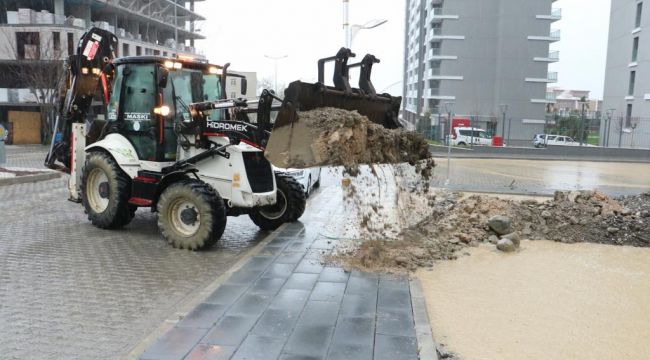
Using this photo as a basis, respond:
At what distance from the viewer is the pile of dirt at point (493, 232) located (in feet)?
23.7

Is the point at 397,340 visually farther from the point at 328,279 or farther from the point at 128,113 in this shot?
the point at 128,113

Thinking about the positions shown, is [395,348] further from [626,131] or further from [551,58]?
[551,58]

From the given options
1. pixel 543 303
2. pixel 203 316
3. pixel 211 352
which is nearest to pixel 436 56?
pixel 543 303

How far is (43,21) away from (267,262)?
4239cm

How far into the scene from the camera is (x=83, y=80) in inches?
377

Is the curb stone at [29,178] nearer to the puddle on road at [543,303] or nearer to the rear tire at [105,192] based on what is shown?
the rear tire at [105,192]

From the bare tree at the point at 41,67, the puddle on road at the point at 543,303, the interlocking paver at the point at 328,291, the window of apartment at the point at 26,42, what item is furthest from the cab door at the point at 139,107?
the window of apartment at the point at 26,42

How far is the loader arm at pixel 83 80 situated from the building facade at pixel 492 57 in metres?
54.9

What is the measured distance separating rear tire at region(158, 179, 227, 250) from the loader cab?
956 mm

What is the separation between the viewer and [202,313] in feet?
16.9

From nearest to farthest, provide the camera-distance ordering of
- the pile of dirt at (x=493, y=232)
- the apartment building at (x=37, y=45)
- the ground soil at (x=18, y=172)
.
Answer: the pile of dirt at (x=493, y=232), the ground soil at (x=18, y=172), the apartment building at (x=37, y=45)

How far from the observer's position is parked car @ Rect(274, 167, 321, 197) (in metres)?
12.4

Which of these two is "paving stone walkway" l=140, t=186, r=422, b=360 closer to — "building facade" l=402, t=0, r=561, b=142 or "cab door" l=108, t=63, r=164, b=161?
"cab door" l=108, t=63, r=164, b=161

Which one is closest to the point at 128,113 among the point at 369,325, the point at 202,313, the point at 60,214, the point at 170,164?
the point at 170,164
